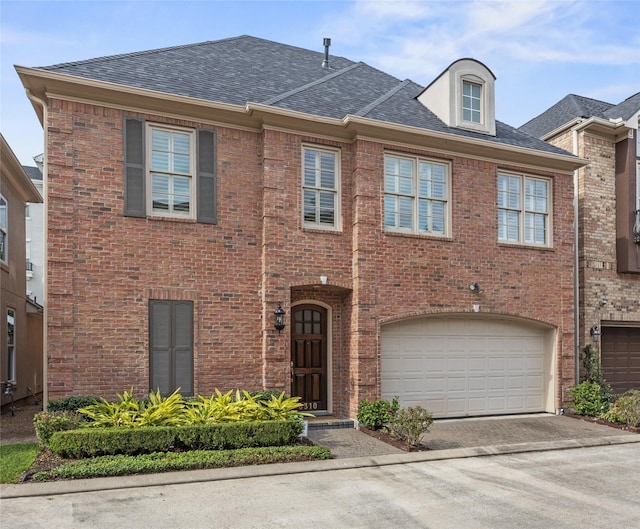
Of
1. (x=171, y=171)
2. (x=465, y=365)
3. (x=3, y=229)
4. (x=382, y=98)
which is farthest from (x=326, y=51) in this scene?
(x=3, y=229)

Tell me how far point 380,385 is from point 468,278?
317 cm

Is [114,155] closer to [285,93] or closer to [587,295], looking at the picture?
[285,93]

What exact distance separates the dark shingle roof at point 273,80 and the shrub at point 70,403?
5.57 meters

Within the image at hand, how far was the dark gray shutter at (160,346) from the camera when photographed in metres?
9.71

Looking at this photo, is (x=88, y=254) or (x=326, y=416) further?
(x=326, y=416)

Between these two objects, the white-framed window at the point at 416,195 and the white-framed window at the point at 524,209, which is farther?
the white-framed window at the point at 524,209

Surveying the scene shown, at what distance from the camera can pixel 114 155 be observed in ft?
31.8

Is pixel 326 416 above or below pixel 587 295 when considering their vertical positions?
below

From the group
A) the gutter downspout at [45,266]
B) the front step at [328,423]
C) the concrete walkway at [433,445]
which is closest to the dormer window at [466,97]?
the concrete walkway at [433,445]

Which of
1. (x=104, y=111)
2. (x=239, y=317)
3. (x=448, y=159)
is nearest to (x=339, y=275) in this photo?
(x=239, y=317)

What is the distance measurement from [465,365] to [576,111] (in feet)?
26.4

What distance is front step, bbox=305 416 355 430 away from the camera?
10.5 m

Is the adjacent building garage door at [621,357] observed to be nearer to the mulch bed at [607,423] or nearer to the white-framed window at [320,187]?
the mulch bed at [607,423]

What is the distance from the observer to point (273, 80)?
12.2 m
